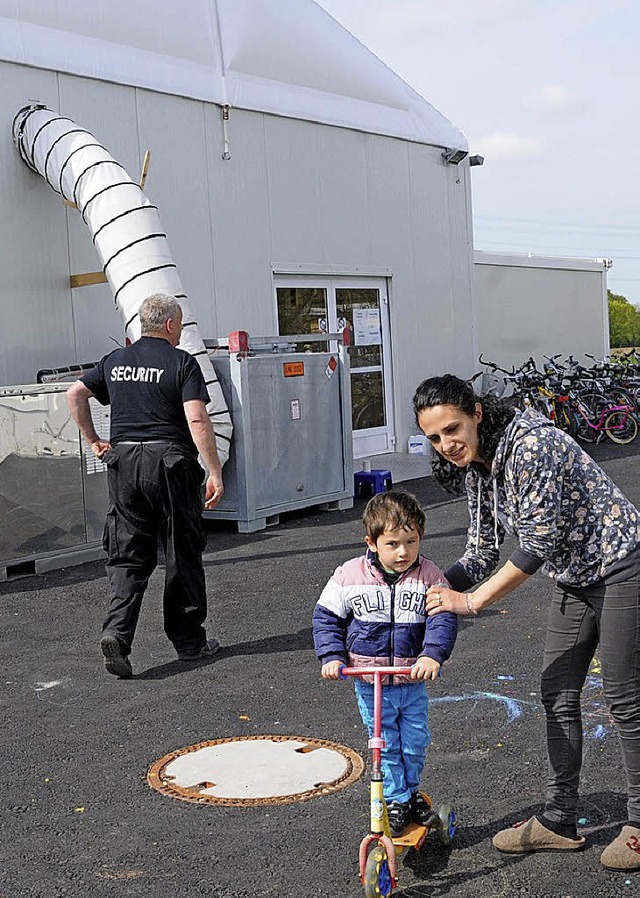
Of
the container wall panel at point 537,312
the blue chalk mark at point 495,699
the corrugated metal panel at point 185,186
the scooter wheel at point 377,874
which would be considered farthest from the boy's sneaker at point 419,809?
the container wall panel at point 537,312

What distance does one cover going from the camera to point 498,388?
20812 mm

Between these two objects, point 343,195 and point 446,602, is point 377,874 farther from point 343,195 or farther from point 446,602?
point 343,195

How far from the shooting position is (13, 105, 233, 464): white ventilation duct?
11102mm

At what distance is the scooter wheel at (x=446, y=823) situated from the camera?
402 centimetres

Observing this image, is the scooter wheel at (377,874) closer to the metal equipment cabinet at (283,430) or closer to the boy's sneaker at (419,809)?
the boy's sneaker at (419,809)

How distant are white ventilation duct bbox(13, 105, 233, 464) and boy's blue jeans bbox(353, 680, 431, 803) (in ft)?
24.3

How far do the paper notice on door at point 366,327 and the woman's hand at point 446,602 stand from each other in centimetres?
1316

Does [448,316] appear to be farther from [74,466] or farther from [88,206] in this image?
[74,466]

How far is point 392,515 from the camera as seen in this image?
12.4ft

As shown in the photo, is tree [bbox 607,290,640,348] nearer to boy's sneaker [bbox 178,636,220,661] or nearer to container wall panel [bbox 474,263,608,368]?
container wall panel [bbox 474,263,608,368]

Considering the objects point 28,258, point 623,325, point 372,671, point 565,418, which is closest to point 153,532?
point 372,671

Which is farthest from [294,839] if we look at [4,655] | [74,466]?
[74,466]

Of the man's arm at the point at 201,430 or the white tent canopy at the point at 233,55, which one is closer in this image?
the man's arm at the point at 201,430

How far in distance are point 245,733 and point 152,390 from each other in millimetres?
2099
